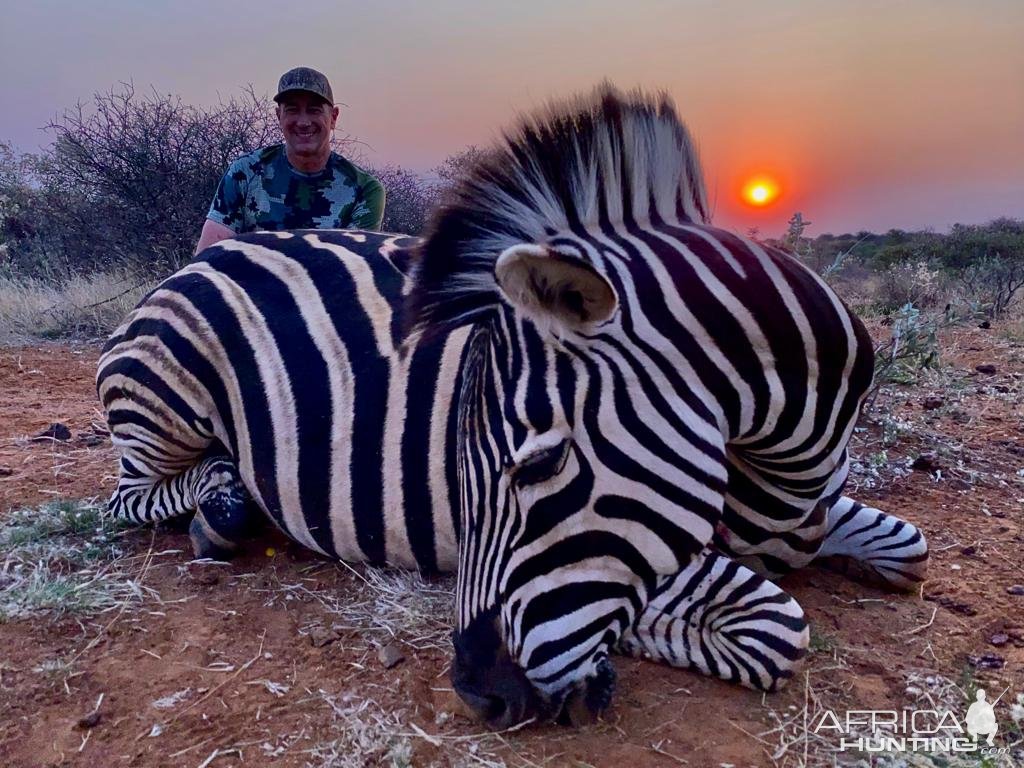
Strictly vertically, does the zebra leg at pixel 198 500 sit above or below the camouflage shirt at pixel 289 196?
below

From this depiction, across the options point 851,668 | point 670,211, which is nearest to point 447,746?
point 851,668

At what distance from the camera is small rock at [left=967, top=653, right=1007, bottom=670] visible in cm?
212

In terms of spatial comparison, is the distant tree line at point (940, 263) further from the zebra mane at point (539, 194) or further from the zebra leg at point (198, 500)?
the zebra leg at point (198, 500)

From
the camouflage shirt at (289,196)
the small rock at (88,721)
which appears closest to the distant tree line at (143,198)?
the camouflage shirt at (289,196)

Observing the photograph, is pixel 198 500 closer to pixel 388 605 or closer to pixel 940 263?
pixel 388 605

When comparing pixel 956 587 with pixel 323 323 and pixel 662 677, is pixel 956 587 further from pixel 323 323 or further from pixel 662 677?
pixel 323 323

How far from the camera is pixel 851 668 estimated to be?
2127 mm

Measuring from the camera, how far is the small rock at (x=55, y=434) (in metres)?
4.52

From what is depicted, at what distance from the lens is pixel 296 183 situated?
5.10 m

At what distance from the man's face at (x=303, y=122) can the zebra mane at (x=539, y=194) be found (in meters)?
3.49

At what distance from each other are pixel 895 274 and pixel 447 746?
12.9 m

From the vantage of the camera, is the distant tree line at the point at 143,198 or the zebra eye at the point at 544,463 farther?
the distant tree line at the point at 143,198

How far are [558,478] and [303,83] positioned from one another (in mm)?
4359

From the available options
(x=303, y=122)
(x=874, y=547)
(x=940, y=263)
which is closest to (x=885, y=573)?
(x=874, y=547)
